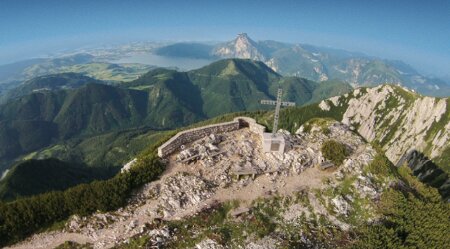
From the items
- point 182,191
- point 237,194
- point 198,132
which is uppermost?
point 198,132

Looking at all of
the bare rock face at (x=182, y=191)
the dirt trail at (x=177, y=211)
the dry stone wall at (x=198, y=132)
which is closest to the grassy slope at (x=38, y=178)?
the dry stone wall at (x=198, y=132)

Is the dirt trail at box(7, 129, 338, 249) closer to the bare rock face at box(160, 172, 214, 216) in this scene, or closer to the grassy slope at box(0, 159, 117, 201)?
the bare rock face at box(160, 172, 214, 216)

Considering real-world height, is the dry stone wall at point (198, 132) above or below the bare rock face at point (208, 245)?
above

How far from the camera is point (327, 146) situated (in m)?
56.2

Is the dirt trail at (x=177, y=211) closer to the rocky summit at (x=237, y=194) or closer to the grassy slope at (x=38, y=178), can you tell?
the rocky summit at (x=237, y=194)

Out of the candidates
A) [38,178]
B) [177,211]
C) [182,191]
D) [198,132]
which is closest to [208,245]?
[177,211]

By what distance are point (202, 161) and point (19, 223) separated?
943 inches

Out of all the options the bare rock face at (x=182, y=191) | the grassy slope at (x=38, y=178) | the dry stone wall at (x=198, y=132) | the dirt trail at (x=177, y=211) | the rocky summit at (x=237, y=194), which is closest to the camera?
the dirt trail at (x=177, y=211)

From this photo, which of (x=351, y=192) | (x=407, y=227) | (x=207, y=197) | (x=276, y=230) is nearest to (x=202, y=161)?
(x=207, y=197)

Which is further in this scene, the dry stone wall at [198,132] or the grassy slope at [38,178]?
the grassy slope at [38,178]

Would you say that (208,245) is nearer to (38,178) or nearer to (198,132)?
(198,132)

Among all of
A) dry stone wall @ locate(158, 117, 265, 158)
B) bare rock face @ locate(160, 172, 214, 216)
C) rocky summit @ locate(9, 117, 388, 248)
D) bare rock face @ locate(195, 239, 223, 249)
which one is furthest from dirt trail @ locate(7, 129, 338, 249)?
bare rock face @ locate(195, 239, 223, 249)

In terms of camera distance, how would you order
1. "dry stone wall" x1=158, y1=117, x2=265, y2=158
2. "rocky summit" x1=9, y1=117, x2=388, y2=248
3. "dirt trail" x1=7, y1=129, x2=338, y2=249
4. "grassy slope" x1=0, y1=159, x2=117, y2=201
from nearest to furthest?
"dirt trail" x1=7, y1=129, x2=338, y2=249, "rocky summit" x1=9, y1=117, x2=388, y2=248, "dry stone wall" x1=158, y1=117, x2=265, y2=158, "grassy slope" x1=0, y1=159, x2=117, y2=201

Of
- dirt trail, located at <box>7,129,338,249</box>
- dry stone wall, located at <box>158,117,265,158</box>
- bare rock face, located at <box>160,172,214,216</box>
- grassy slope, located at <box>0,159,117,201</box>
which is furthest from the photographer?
grassy slope, located at <box>0,159,117,201</box>
